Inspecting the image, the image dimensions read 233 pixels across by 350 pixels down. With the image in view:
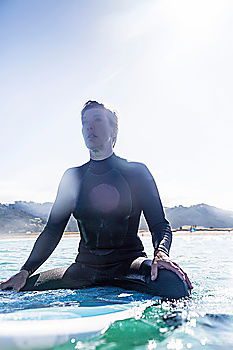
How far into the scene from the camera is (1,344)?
1.65m

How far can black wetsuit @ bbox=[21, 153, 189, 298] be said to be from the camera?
3102 millimetres

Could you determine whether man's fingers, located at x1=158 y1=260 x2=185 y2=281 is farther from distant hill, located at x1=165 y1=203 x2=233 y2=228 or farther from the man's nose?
distant hill, located at x1=165 y1=203 x2=233 y2=228

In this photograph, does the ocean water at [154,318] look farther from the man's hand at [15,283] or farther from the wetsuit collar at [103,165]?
the wetsuit collar at [103,165]

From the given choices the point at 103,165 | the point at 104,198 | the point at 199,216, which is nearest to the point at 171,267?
the point at 104,198

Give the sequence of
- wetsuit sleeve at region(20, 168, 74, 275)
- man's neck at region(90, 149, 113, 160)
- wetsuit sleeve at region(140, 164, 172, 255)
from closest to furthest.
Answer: wetsuit sleeve at region(140, 164, 172, 255) < wetsuit sleeve at region(20, 168, 74, 275) < man's neck at region(90, 149, 113, 160)

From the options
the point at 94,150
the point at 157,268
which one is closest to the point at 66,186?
the point at 94,150

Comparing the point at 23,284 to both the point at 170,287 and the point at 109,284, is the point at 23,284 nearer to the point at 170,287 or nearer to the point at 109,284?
the point at 109,284

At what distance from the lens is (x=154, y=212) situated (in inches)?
124

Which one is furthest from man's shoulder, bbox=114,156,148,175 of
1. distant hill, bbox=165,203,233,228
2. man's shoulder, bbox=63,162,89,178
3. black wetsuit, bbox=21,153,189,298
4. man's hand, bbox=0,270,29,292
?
distant hill, bbox=165,203,233,228

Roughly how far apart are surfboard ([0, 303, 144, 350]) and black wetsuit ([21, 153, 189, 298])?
763 mm

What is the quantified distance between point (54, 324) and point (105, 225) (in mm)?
1413

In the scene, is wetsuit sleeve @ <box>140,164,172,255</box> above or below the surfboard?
above

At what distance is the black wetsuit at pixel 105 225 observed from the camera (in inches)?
122

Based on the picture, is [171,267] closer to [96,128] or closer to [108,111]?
[96,128]
